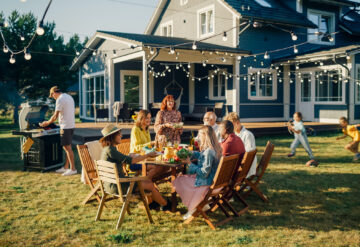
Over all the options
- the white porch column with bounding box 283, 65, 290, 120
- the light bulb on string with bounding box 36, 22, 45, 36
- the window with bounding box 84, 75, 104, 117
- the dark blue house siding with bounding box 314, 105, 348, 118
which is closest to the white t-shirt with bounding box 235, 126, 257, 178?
the light bulb on string with bounding box 36, 22, 45, 36

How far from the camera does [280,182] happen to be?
6012 millimetres

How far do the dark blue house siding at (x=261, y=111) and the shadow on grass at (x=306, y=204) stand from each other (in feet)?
28.6

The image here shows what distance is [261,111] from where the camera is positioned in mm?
15547

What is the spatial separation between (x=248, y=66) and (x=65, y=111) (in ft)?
33.2

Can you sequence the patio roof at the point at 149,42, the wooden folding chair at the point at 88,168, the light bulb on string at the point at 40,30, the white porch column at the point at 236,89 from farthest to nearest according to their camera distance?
1. the white porch column at the point at 236,89
2. the patio roof at the point at 149,42
3. the light bulb on string at the point at 40,30
4. the wooden folding chair at the point at 88,168

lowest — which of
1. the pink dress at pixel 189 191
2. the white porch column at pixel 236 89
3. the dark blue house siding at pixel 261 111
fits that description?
the pink dress at pixel 189 191

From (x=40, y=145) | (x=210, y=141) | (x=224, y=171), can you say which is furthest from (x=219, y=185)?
(x=40, y=145)

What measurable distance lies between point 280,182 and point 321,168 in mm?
1650

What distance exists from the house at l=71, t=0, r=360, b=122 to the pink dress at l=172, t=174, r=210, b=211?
8.68 m

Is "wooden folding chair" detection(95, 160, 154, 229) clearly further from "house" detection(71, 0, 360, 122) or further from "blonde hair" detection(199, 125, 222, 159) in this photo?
"house" detection(71, 0, 360, 122)

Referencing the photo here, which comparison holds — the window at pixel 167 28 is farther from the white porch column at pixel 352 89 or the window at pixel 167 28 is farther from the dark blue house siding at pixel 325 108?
the white porch column at pixel 352 89

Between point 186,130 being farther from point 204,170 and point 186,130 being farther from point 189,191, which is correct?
point 204,170

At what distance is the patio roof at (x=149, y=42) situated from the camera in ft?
37.7

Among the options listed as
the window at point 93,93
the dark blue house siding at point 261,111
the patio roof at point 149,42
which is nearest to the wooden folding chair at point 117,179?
the patio roof at point 149,42
